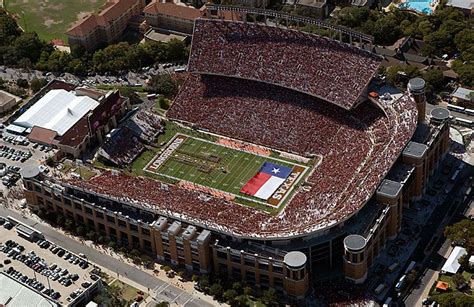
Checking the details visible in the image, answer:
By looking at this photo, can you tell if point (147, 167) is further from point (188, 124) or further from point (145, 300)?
point (145, 300)

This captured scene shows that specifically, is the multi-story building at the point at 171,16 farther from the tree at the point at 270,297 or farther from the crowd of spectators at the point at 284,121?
the tree at the point at 270,297

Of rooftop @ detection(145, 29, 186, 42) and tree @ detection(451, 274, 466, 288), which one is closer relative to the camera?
tree @ detection(451, 274, 466, 288)

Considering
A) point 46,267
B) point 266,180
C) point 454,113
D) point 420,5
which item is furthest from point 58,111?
point 420,5

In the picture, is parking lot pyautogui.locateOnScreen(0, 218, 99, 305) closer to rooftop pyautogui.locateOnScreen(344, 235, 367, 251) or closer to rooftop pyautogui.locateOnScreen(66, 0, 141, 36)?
rooftop pyautogui.locateOnScreen(344, 235, 367, 251)

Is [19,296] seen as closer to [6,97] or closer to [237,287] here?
[237,287]

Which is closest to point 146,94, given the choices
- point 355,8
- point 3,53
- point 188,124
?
point 188,124

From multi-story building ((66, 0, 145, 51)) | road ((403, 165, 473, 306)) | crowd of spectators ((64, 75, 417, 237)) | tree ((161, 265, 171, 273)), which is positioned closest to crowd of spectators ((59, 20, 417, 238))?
crowd of spectators ((64, 75, 417, 237))
